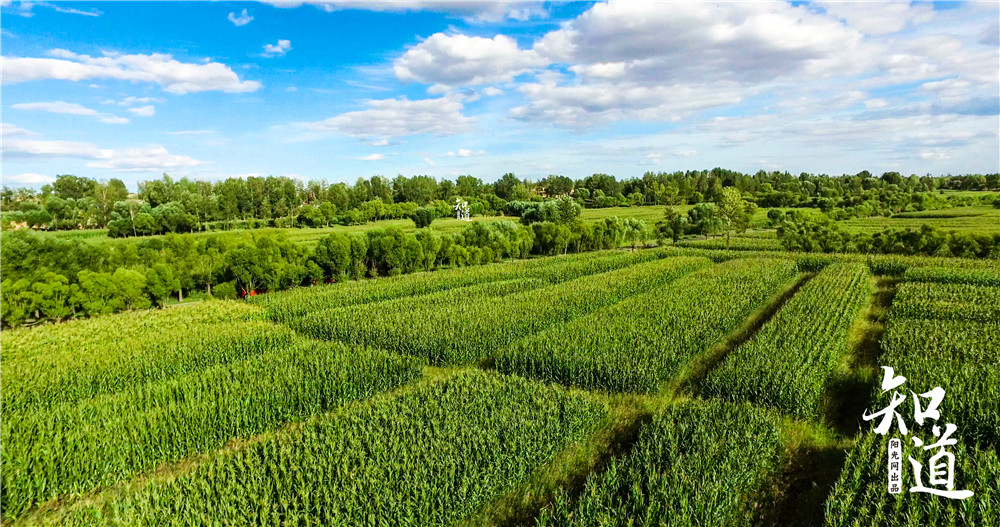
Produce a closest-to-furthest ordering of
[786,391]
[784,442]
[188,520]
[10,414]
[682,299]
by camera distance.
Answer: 1. [188,520]
2. [784,442]
3. [10,414]
4. [786,391]
5. [682,299]

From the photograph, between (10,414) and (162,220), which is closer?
(10,414)

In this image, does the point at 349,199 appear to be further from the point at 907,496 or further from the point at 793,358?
the point at 907,496

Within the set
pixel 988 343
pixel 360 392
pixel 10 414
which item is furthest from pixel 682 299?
pixel 10 414

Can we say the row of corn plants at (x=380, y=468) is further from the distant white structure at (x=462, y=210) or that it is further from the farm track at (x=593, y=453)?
the distant white structure at (x=462, y=210)

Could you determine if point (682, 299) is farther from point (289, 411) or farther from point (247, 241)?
point (247, 241)

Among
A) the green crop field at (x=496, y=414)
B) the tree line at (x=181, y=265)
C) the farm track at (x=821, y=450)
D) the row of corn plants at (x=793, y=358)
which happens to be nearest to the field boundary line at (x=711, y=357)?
the green crop field at (x=496, y=414)

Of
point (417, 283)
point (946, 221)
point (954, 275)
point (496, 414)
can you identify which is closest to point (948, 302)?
point (954, 275)

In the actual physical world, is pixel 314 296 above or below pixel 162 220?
below

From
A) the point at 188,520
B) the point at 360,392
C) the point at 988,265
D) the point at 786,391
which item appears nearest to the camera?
the point at 188,520
